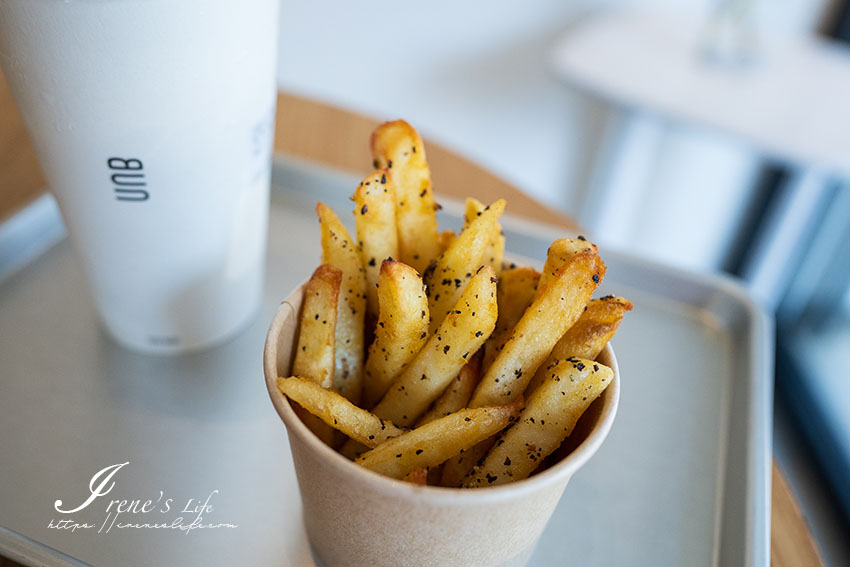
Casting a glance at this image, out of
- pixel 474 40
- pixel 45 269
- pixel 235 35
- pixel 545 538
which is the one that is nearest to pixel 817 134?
pixel 474 40

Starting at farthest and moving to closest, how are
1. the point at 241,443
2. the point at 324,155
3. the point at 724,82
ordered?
the point at 724,82, the point at 324,155, the point at 241,443

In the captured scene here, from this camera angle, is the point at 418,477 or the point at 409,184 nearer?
the point at 418,477

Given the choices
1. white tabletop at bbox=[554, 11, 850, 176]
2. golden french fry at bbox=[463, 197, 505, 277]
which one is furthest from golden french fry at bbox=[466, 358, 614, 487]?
white tabletop at bbox=[554, 11, 850, 176]

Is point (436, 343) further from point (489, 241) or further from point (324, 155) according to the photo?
point (324, 155)

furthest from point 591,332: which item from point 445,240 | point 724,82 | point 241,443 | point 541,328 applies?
point 724,82

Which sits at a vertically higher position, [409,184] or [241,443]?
[409,184]

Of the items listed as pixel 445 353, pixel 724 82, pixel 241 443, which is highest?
pixel 445 353

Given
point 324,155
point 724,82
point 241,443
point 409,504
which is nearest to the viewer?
point 409,504

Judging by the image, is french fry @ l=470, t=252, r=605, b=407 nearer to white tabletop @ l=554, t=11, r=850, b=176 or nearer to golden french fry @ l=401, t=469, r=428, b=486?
golden french fry @ l=401, t=469, r=428, b=486
